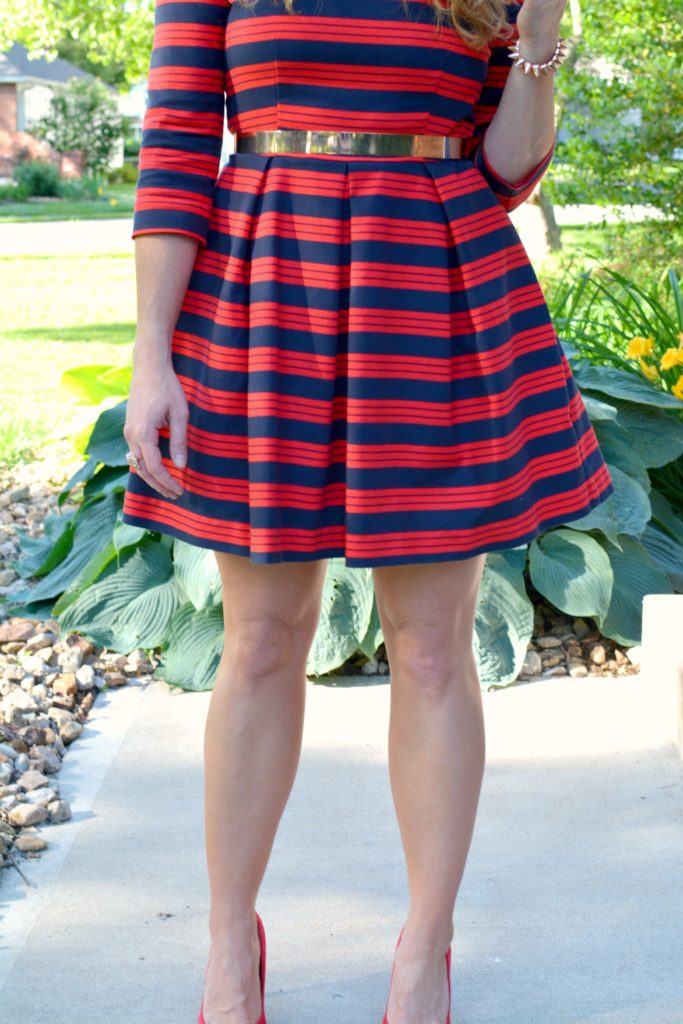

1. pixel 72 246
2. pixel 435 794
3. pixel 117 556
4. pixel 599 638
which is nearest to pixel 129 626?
pixel 117 556

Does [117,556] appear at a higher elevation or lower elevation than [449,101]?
lower

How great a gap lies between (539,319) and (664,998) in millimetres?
1118

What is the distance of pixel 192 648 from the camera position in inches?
135

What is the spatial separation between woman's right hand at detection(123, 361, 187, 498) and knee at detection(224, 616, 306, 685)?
24 centimetres

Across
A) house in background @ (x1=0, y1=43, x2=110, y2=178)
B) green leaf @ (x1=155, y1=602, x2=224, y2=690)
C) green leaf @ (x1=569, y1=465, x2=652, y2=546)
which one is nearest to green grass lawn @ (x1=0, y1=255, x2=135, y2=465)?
green leaf @ (x1=155, y1=602, x2=224, y2=690)

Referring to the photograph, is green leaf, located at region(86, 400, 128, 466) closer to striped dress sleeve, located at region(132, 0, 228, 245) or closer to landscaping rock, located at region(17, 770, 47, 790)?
landscaping rock, located at region(17, 770, 47, 790)

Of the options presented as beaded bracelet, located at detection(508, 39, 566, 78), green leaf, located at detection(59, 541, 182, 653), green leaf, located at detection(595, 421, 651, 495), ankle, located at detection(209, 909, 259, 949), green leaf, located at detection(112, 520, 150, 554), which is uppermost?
beaded bracelet, located at detection(508, 39, 566, 78)

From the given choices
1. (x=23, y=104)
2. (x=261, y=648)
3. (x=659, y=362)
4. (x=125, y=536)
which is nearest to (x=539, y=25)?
(x=261, y=648)

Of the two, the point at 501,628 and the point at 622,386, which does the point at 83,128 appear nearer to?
the point at 622,386

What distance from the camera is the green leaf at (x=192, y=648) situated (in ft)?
11.1

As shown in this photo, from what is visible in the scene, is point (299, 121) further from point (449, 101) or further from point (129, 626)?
point (129, 626)

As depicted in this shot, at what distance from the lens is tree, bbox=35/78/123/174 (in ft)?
132

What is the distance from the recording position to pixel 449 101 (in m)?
1.77

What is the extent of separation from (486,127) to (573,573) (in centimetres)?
181
